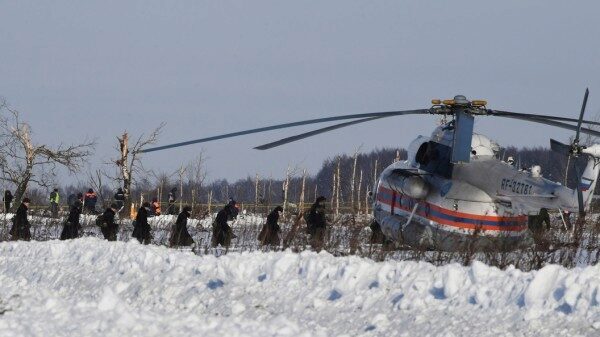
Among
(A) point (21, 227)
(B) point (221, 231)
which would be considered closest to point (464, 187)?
(B) point (221, 231)

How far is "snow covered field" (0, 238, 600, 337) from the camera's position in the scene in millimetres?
7855

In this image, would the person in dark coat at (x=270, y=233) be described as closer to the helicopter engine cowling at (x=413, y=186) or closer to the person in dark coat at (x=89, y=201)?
the helicopter engine cowling at (x=413, y=186)

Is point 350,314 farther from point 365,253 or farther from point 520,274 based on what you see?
point 365,253

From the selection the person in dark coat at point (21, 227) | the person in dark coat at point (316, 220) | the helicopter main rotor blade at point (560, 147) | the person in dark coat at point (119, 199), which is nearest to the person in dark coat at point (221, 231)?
the person in dark coat at point (316, 220)

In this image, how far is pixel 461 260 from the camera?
551 inches

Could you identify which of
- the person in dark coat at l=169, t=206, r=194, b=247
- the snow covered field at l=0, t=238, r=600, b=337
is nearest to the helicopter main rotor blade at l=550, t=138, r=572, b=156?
the snow covered field at l=0, t=238, r=600, b=337

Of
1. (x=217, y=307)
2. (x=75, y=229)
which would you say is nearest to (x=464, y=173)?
(x=217, y=307)

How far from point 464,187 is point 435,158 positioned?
0.92m

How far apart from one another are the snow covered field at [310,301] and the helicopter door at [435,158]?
272 inches

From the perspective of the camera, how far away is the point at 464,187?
706 inches

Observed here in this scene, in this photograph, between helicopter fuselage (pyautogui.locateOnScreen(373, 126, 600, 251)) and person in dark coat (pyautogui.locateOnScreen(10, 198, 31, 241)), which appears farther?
person in dark coat (pyautogui.locateOnScreen(10, 198, 31, 241))

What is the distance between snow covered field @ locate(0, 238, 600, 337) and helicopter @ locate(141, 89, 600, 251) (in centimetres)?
372

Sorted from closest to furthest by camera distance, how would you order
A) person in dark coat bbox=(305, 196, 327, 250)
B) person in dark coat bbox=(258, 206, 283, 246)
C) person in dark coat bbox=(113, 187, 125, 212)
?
1. person in dark coat bbox=(258, 206, 283, 246)
2. person in dark coat bbox=(305, 196, 327, 250)
3. person in dark coat bbox=(113, 187, 125, 212)

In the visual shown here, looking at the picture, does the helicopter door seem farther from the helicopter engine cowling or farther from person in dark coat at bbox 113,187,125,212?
person in dark coat at bbox 113,187,125,212
